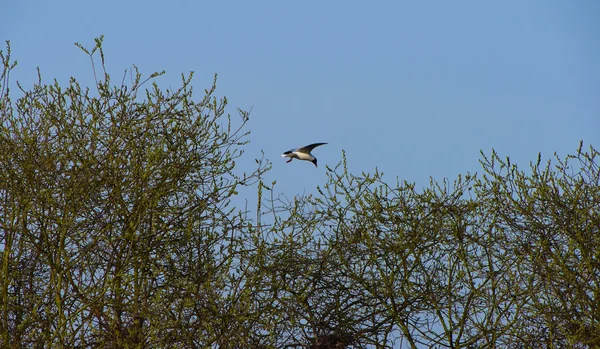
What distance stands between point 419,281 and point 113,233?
4215 millimetres

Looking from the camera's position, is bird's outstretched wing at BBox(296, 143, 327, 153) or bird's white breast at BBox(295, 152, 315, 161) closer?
bird's white breast at BBox(295, 152, 315, 161)

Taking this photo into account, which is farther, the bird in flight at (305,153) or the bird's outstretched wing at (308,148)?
the bird's outstretched wing at (308,148)

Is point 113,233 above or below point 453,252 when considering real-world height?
above

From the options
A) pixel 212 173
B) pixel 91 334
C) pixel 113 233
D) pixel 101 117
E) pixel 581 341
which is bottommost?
pixel 581 341

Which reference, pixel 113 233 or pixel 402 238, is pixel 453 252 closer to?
pixel 402 238

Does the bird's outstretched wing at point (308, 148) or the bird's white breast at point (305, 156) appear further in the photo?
the bird's outstretched wing at point (308, 148)

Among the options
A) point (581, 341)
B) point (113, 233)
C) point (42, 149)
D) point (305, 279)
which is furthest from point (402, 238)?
point (42, 149)

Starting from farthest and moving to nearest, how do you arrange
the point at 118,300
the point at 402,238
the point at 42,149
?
1. the point at 402,238
2. the point at 42,149
3. the point at 118,300

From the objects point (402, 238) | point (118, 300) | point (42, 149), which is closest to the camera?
point (118, 300)

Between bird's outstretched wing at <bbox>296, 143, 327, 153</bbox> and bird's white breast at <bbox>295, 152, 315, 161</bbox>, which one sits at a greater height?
bird's outstretched wing at <bbox>296, 143, 327, 153</bbox>

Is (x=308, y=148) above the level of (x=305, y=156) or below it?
above

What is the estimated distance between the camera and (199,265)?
10305mm

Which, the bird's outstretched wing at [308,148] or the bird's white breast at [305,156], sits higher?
the bird's outstretched wing at [308,148]

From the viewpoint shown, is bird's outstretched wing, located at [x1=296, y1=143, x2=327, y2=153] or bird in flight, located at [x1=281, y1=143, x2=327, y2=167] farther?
bird's outstretched wing, located at [x1=296, y1=143, x2=327, y2=153]
